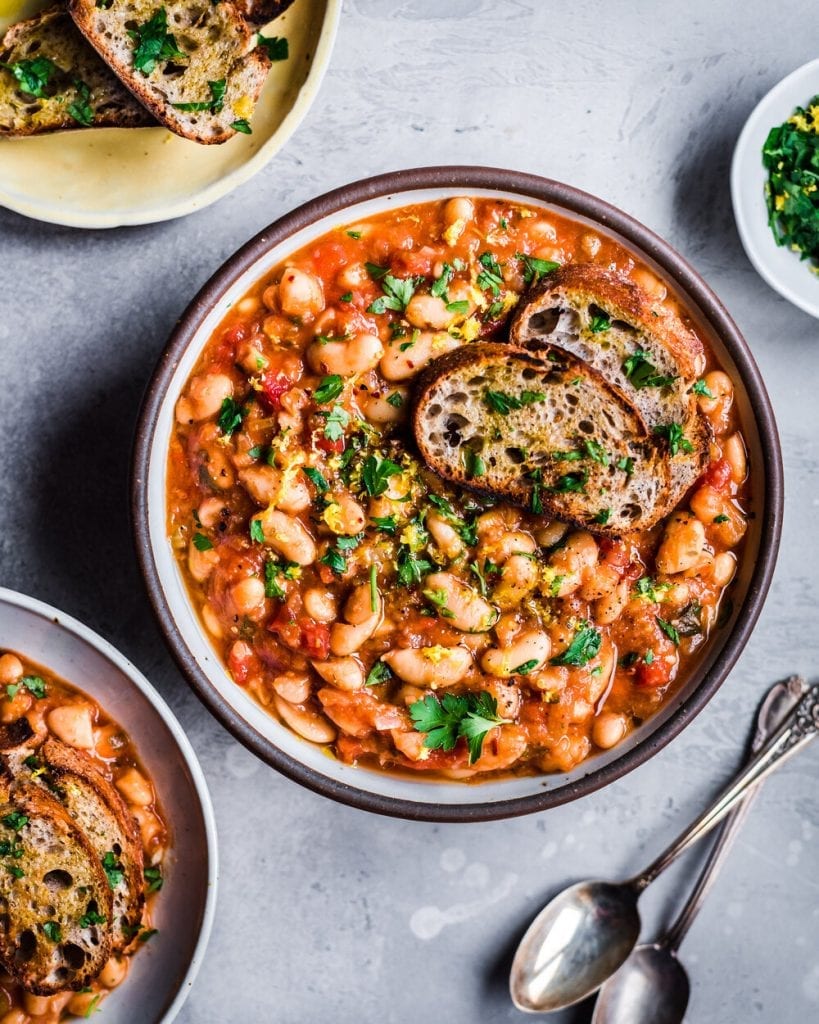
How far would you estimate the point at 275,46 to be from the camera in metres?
3.15

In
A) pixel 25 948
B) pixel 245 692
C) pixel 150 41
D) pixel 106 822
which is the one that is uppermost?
pixel 150 41

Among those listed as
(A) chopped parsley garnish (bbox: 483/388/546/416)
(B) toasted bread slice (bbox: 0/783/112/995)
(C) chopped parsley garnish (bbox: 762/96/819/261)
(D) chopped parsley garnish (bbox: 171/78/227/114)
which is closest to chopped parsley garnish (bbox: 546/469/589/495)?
(A) chopped parsley garnish (bbox: 483/388/546/416)

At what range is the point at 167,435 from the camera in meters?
2.94

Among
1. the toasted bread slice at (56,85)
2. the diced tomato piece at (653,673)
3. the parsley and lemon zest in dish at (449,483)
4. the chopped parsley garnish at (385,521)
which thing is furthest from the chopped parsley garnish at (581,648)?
the toasted bread slice at (56,85)

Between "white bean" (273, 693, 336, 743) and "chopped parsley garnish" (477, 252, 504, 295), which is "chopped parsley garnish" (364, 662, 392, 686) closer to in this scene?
"white bean" (273, 693, 336, 743)

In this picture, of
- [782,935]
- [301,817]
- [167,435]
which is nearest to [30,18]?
[167,435]

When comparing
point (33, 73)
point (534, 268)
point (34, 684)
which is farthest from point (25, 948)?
point (33, 73)

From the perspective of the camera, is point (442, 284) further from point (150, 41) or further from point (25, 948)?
point (25, 948)

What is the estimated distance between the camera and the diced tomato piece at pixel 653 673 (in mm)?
3059

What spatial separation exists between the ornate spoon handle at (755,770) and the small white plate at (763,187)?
1458 millimetres

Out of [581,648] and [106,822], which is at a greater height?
[581,648]

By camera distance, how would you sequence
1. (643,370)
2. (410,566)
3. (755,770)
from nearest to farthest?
(410,566) → (643,370) → (755,770)

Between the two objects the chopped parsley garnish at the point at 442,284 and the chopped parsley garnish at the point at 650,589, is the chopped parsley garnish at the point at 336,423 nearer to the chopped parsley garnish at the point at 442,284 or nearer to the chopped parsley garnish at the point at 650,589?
the chopped parsley garnish at the point at 442,284

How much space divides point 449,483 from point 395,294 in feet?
1.93
